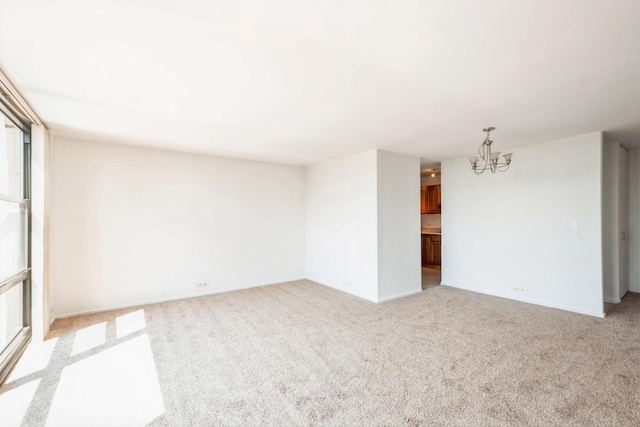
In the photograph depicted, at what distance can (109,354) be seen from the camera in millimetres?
2803

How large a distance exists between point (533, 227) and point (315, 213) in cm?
364

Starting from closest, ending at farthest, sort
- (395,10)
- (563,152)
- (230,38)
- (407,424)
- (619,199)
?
(395,10)
(230,38)
(407,424)
(563,152)
(619,199)

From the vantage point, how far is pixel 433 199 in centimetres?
775

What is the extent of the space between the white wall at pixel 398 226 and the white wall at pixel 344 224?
0.15 metres

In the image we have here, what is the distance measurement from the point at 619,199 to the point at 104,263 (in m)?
7.70

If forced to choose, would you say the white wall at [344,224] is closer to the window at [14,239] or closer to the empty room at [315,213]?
the empty room at [315,213]

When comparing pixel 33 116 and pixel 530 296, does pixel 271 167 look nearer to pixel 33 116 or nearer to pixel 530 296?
pixel 33 116

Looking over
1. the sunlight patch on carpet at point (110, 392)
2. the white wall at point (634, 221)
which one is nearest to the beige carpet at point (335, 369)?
the sunlight patch on carpet at point (110, 392)

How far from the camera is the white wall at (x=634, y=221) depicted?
483cm

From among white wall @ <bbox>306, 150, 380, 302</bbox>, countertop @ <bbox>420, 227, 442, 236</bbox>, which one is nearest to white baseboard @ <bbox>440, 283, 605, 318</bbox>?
white wall @ <bbox>306, 150, 380, 302</bbox>

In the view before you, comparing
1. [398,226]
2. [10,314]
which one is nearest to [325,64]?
[398,226]

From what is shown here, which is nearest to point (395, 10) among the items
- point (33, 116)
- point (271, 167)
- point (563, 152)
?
point (33, 116)

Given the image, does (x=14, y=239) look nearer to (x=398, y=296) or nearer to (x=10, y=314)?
(x=10, y=314)

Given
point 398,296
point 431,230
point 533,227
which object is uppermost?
point 533,227
